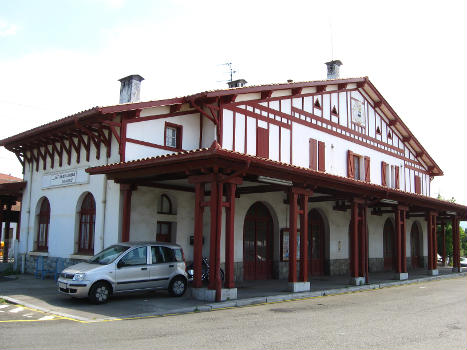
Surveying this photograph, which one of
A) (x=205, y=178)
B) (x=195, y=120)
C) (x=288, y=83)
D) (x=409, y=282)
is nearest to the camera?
(x=205, y=178)

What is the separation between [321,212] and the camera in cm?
2134

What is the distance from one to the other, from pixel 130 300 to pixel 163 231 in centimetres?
409

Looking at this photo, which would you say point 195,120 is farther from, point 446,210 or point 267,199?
point 446,210

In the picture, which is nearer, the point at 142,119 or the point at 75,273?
the point at 75,273

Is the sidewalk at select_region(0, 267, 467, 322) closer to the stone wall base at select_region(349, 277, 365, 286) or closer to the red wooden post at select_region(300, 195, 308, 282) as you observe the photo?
the stone wall base at select_region(349, 277, 365, 286)

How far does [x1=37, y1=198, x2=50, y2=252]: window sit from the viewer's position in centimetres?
1816

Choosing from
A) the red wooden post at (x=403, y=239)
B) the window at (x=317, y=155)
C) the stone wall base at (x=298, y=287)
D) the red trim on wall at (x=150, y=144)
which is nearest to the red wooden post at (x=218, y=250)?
the stone wall base at (x=298, y=287)

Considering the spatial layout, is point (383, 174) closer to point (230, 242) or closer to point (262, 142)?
point (262, 142)

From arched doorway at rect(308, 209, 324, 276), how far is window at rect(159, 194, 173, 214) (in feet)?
25.1

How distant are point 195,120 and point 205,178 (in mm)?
4753

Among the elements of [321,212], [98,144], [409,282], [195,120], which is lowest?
[409,282]

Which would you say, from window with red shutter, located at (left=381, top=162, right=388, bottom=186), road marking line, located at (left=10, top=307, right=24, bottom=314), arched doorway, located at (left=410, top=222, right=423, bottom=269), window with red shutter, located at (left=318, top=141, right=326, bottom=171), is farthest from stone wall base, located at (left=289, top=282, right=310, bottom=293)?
arched doorway, located at (left=410, top=222, right=423, bottom=269)

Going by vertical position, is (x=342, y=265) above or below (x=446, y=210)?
below

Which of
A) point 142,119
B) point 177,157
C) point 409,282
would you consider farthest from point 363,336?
point 409,282
